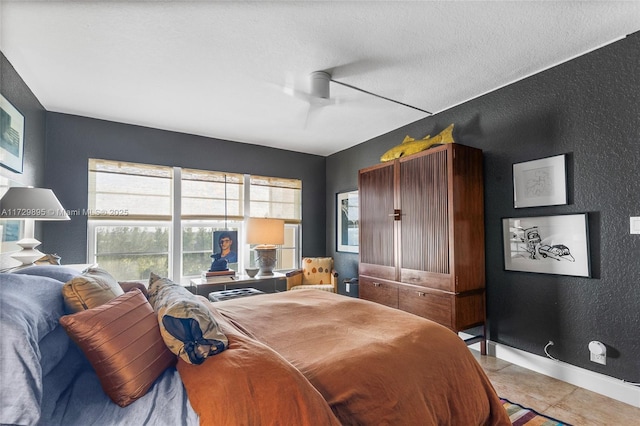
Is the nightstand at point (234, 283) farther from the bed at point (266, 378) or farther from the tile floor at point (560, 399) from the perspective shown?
the tile floor at point (560, 399)

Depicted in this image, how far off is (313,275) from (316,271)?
0.07 metres

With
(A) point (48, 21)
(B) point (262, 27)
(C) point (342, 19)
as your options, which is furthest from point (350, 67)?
(A) point (48, 21)

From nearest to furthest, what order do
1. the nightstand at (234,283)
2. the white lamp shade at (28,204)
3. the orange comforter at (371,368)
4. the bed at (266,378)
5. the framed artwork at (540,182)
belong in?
the bed at (266,378) → the orange comforter at (371,368) → the white lamp shade at (28,204) → the framed artwork at (540,182) → the nightstand at (234,283)

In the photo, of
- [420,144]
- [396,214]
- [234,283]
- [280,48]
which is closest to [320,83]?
[280,48]

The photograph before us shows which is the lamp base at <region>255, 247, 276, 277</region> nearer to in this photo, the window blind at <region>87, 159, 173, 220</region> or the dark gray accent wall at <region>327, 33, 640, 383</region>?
the window blind at <region>87, 159, 173, 220</region>

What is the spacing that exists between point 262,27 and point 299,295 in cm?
199

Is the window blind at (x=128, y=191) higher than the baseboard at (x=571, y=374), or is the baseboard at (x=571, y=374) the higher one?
the window blind at (x=128, y=191)

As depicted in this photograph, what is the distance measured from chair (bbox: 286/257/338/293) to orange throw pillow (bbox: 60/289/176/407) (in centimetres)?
327

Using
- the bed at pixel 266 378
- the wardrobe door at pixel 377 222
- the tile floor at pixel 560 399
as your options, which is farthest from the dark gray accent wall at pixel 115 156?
the tile floor at pixel 560 399

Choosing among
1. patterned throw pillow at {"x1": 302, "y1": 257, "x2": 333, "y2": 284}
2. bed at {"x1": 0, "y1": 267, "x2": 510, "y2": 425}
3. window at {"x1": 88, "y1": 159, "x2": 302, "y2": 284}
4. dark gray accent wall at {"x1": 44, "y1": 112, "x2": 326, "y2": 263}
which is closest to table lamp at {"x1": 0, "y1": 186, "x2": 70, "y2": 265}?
bed at {"x1": 0, "y1": 267, "x2": 510, "y2": 425}

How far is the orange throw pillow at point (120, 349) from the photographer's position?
3.51 feet

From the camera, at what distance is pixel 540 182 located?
2.71m

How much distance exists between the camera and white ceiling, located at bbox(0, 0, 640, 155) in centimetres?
198

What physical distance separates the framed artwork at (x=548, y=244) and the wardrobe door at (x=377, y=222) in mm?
1111
